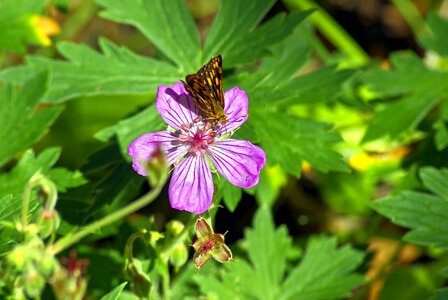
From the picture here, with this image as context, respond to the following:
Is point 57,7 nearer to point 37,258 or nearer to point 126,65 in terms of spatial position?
point 126,65

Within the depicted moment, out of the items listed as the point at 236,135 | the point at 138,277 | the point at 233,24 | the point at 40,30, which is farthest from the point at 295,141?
the point at 40,30

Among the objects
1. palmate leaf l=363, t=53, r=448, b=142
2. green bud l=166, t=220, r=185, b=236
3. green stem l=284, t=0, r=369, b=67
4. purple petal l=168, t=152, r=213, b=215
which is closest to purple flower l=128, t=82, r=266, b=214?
purple petal l=168, t=152, r=213, b=215

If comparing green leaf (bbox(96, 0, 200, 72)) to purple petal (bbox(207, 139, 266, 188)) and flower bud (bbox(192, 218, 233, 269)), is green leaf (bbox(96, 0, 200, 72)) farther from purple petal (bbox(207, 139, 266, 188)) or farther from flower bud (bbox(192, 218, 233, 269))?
flower bud (bbox(192, 218, 233, 269))

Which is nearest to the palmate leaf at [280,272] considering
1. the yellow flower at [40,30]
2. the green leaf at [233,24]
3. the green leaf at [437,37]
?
the green leaf at [233,24]

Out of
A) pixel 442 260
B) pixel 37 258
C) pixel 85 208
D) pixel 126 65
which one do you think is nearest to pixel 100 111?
pixel 126 65

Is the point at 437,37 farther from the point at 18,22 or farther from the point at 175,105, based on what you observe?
the point at 18,22
